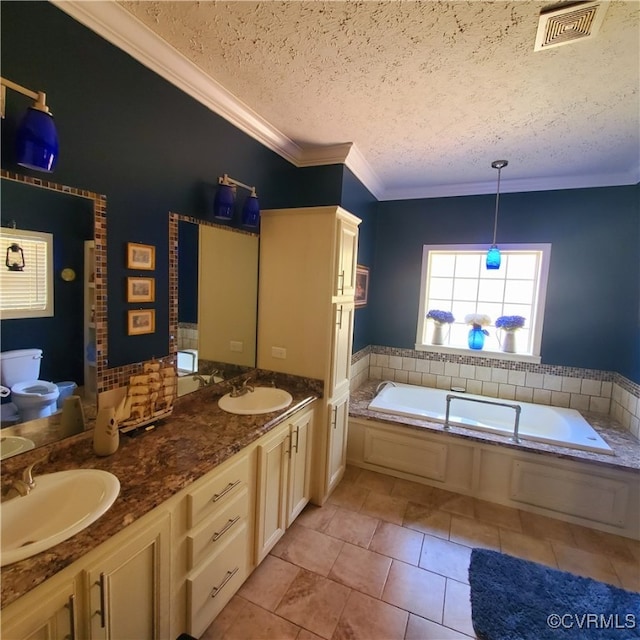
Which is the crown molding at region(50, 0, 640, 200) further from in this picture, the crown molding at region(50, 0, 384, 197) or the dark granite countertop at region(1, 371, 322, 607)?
the dark granite countertop at region(1, 371, 322, 607)

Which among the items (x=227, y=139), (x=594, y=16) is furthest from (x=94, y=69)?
(x=594, y=16)

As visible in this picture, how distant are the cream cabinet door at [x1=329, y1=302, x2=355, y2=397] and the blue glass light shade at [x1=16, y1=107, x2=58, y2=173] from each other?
1.63 metres

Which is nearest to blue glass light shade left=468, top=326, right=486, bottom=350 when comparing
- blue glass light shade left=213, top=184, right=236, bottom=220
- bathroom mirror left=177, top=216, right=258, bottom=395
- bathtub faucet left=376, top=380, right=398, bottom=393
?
bathtub faucet left=376, top=380, right=398, bottom=393

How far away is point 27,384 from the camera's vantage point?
4.22 feet

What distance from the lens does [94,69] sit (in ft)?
4.54

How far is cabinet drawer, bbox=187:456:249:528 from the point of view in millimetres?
1310

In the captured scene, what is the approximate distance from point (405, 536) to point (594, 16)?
2811 millimetres

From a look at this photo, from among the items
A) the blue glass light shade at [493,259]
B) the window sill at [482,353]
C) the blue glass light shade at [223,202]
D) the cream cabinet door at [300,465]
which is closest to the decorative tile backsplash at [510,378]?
the window sill at [482,353]

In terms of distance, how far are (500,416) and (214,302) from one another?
299 centimetres

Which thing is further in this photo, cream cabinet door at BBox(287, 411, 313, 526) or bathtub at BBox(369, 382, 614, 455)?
bathtub at BBox(369, 382, 614, 455)

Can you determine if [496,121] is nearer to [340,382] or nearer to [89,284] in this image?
[340,382]

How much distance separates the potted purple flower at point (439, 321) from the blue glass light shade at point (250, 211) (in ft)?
7.61

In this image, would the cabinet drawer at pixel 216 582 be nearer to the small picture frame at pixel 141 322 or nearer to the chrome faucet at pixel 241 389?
the chrome faucet at pixel 241 389

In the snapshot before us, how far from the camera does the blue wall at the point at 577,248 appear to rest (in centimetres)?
305
